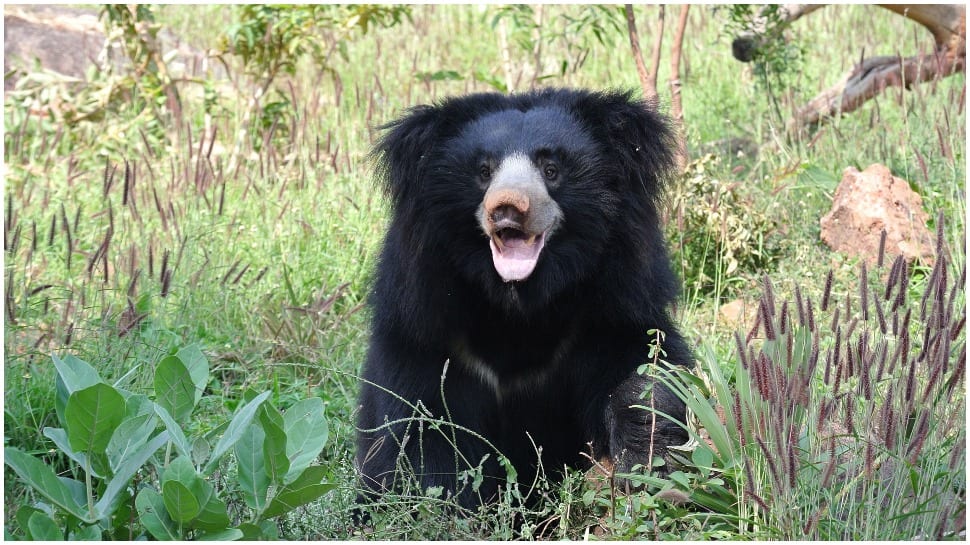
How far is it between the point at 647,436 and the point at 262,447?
47.6 inches

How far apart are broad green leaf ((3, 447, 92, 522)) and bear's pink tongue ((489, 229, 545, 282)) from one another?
4.31 ft

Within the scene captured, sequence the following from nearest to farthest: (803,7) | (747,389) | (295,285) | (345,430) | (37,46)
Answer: (747,389), (345,430), (295,285), (803,7), (37,46)

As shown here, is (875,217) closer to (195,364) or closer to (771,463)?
(771,463)

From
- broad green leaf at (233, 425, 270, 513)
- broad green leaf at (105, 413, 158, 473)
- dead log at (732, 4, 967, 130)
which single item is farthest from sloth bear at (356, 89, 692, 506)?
dead log at (732, 4, 967, 130)

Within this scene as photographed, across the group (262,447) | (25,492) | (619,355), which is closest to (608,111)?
(619,355)

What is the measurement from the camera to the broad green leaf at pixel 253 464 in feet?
Answer: 9.73

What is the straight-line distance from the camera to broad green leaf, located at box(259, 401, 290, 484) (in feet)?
9.30

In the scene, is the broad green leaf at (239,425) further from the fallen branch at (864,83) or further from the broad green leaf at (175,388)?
the fallen branch at (864,83)

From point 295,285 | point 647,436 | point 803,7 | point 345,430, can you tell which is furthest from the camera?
point 803,7

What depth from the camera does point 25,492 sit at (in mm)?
3689

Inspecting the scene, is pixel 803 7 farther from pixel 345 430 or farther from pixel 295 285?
pixel 345 430

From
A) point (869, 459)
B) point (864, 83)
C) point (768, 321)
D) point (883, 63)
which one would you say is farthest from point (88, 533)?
point (883, 63)

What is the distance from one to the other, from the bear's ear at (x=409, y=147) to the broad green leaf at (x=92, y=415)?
3.98 ft

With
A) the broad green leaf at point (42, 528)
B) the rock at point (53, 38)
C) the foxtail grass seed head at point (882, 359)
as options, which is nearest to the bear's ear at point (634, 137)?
the foxtail grass seed head at point (882, 359)
